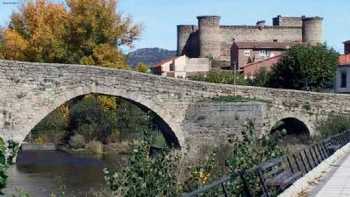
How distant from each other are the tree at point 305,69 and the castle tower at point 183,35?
90.5 ft

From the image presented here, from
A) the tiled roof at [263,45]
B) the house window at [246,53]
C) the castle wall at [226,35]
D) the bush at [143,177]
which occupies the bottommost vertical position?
the bush at [143,177]

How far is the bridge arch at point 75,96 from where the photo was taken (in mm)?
26156

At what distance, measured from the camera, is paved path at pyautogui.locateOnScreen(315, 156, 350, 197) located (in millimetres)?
9555

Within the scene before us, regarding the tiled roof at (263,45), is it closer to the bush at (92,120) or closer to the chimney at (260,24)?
the chimney at (260,24)

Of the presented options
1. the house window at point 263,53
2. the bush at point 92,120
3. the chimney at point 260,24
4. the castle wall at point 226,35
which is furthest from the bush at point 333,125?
the chimney at point 260,24

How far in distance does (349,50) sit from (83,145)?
24833 millimetres

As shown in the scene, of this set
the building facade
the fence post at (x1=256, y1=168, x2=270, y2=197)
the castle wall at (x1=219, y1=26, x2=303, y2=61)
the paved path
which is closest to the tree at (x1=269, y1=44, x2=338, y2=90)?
the building facade

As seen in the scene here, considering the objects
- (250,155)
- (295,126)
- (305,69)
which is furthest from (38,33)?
(250,155)

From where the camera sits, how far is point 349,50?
181ft

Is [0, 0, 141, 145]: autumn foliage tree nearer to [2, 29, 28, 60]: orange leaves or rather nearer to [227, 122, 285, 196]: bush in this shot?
[2, 29, 28, 60]: orange leaves

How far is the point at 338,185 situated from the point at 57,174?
14.8 metres

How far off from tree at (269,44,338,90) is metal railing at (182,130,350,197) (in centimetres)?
2076

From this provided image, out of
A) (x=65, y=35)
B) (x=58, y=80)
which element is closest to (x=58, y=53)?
(x=65, y=35)

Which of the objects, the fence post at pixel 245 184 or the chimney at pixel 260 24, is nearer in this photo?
the fence post at pixel 245 184
